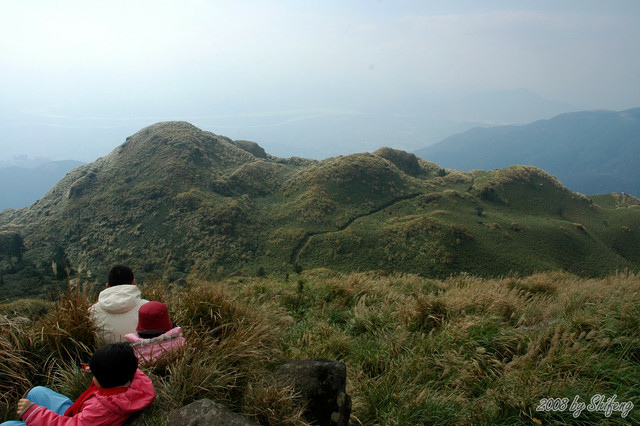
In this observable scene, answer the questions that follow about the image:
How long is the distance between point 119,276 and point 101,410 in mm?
2388

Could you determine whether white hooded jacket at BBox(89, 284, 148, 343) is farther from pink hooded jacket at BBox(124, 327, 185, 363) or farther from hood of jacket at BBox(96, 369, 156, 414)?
hood of jacket at BBox(96, 369, 156, 414)

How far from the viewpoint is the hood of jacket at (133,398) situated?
2.70m

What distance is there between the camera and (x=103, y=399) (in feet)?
8.80

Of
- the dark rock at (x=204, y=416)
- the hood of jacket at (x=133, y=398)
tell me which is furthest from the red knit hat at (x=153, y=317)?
the dark rock at (x=204, y=416)

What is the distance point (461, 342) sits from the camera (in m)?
4.59

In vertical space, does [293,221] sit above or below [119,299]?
below

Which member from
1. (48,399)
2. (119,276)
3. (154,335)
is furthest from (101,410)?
(119,276)

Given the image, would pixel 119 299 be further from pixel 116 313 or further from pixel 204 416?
pixel 204 416

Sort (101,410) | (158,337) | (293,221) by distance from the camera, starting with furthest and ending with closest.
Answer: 1. (293,221)
2. (158,337)
3. (101,410)

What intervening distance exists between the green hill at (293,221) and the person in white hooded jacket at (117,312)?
4040 cm

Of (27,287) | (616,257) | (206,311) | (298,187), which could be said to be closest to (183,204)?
(298,187)

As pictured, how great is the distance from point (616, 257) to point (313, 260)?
54.5 m

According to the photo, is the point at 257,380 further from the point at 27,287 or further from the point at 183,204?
the point at 183,204

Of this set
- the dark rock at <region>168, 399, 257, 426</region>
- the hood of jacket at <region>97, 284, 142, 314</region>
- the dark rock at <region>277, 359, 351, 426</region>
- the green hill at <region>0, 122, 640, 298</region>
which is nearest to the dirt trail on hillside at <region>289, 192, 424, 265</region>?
the green hill at <region>0, 122, 640, 298</region>
